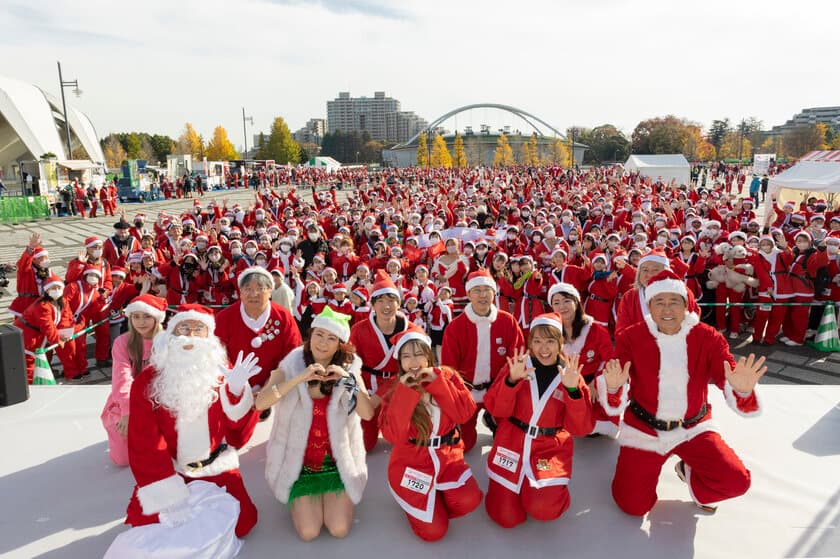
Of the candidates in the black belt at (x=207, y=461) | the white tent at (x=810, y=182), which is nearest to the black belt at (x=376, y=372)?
the black belt at (x=207, y=461)

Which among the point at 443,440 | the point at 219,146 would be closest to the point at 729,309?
the point at 443,440

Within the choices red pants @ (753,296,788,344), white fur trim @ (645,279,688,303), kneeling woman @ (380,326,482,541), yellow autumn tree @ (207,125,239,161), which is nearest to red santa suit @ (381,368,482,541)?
kneeling woman @ (380,326,482,541)

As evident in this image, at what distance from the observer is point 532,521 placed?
329cm

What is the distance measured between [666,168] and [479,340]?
25.7m

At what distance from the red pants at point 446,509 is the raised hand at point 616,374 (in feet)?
3.39

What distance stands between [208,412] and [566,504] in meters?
2.18

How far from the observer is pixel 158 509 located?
2682 millimetres

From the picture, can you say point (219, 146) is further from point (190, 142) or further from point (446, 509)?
point (446, 509)

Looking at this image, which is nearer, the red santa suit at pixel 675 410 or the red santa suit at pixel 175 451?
the red santa suit at pixel 175 451

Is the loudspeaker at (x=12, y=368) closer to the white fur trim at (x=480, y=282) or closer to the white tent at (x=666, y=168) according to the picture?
the white fur trim at (x=480, y=282)

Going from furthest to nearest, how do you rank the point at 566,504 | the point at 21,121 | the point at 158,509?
the point at 21,121, the point at 566,504, the point at 158,509

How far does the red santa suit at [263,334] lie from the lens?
14.2ft

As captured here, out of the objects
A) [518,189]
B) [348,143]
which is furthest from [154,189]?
[348,143]

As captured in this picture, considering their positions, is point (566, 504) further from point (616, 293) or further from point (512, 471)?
point (616, 293)
